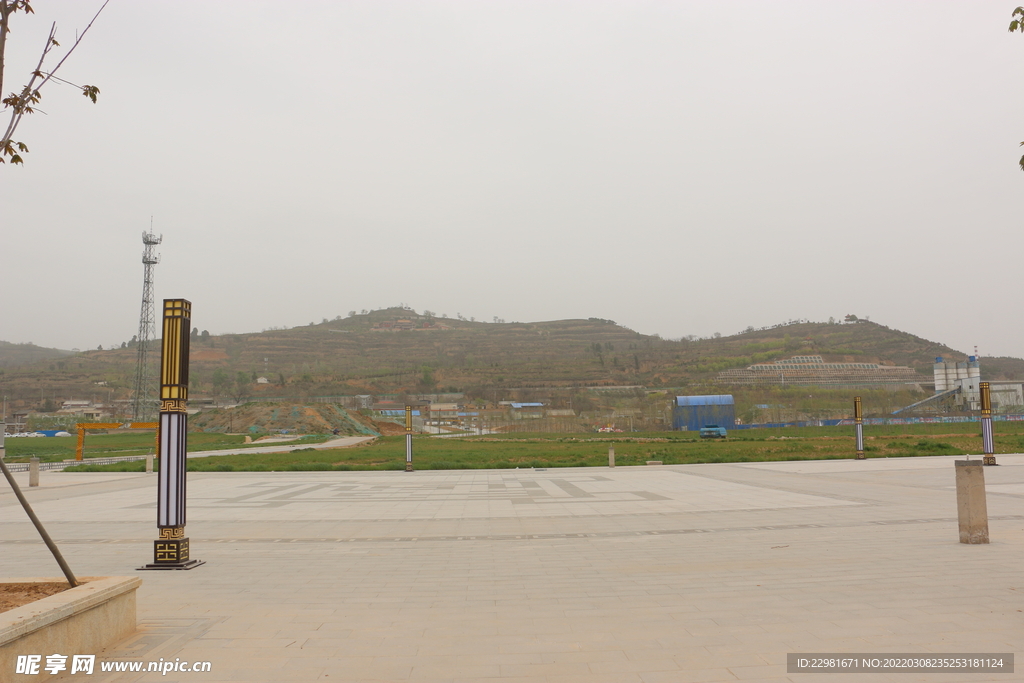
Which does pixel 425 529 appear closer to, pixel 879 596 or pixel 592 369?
pixel 879 596

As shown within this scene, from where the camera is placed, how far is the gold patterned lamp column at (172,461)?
7090mm

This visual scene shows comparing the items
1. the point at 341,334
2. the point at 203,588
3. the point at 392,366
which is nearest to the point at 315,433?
the point at 203,588

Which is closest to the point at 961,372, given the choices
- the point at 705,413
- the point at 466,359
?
the point at 705,413

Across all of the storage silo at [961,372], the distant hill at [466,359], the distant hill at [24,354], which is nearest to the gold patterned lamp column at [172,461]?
the distant hill at [466,359]

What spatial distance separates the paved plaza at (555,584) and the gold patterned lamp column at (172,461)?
30 cm

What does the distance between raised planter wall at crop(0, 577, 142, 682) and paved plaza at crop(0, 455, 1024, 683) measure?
0.23m

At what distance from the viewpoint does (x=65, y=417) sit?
3194 inches

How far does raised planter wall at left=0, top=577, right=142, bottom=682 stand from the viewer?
137 inches

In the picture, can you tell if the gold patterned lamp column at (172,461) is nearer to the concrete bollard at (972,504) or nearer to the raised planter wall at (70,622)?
the raised planter wall at (70,622)

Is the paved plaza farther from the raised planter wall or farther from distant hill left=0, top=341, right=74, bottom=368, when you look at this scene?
distant hill left=0, top=341, right=74, bottom=368

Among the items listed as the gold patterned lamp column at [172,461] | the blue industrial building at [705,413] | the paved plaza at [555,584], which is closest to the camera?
the paved plaza at [555,584]

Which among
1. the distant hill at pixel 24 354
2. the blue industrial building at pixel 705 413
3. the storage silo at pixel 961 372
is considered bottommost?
the blue industrial building at pixel 705 413

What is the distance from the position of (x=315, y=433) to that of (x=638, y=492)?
50.8m

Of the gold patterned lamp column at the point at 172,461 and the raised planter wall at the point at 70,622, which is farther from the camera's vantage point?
the gold patterned lamp column at the point at 172,461
